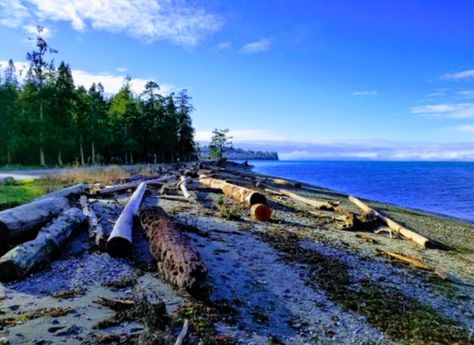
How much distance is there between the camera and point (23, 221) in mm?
7312

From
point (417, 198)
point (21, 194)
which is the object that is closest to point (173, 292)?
point (21, 194)

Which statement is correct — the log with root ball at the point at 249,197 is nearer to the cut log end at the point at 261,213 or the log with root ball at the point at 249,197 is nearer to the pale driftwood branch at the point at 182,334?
the cut log end at the point at 261,213

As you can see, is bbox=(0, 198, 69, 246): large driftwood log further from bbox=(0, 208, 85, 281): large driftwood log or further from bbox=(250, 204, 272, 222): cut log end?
bbox=(250, 204, 272, 222): cut log end

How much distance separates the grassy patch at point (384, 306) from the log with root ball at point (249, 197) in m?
4.42

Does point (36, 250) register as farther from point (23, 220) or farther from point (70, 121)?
point (70, 121)

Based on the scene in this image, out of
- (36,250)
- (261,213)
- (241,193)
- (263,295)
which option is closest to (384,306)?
(263,295)

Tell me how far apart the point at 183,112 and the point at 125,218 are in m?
→ 68.8

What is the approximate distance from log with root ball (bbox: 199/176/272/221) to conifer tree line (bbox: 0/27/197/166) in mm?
24773

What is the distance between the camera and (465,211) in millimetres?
22062

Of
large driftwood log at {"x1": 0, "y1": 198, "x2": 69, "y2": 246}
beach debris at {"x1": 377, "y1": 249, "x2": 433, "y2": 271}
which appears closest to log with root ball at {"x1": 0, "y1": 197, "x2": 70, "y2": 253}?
large driftwood log at {"x1": 0, "y1": 198, "x2": 69, "y2": 246}

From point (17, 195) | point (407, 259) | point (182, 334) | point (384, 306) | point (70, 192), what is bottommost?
point (407, 259)

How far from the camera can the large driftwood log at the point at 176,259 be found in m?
5.07

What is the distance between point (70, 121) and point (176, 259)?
47.4m

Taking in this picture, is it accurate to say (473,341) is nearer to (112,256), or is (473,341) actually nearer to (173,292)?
(173,292)
